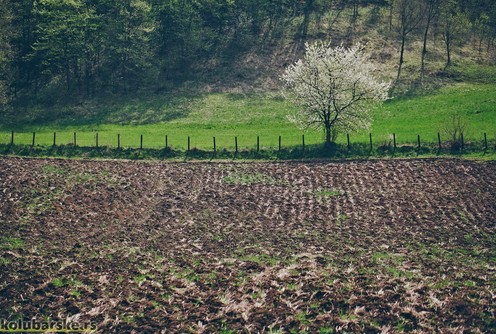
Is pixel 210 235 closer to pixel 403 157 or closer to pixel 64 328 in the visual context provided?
pixel 64 328

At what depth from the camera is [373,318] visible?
73.6 ft

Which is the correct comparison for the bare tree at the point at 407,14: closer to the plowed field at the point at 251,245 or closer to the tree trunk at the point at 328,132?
the tree trunk at the point at 328,132

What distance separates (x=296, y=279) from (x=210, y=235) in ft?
25.8

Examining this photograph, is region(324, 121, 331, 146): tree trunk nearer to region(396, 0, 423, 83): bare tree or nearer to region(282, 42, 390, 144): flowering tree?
region(282, 42, 390, 144): flowering tree

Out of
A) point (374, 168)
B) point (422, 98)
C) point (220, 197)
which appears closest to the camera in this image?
point (220, 197)

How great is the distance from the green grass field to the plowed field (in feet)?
22.5

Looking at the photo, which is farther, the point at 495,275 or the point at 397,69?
the point at 397,69

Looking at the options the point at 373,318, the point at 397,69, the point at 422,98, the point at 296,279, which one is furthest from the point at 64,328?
the point at 397,69

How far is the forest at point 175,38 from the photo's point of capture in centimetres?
7238

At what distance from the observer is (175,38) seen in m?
79.4

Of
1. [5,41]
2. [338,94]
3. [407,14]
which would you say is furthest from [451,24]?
[5,41]

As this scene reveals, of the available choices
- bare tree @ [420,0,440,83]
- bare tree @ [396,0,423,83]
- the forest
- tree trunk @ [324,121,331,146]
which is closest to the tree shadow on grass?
the forest

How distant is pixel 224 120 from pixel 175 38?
76.2 feet

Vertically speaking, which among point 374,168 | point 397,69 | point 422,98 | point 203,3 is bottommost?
point 374,168
